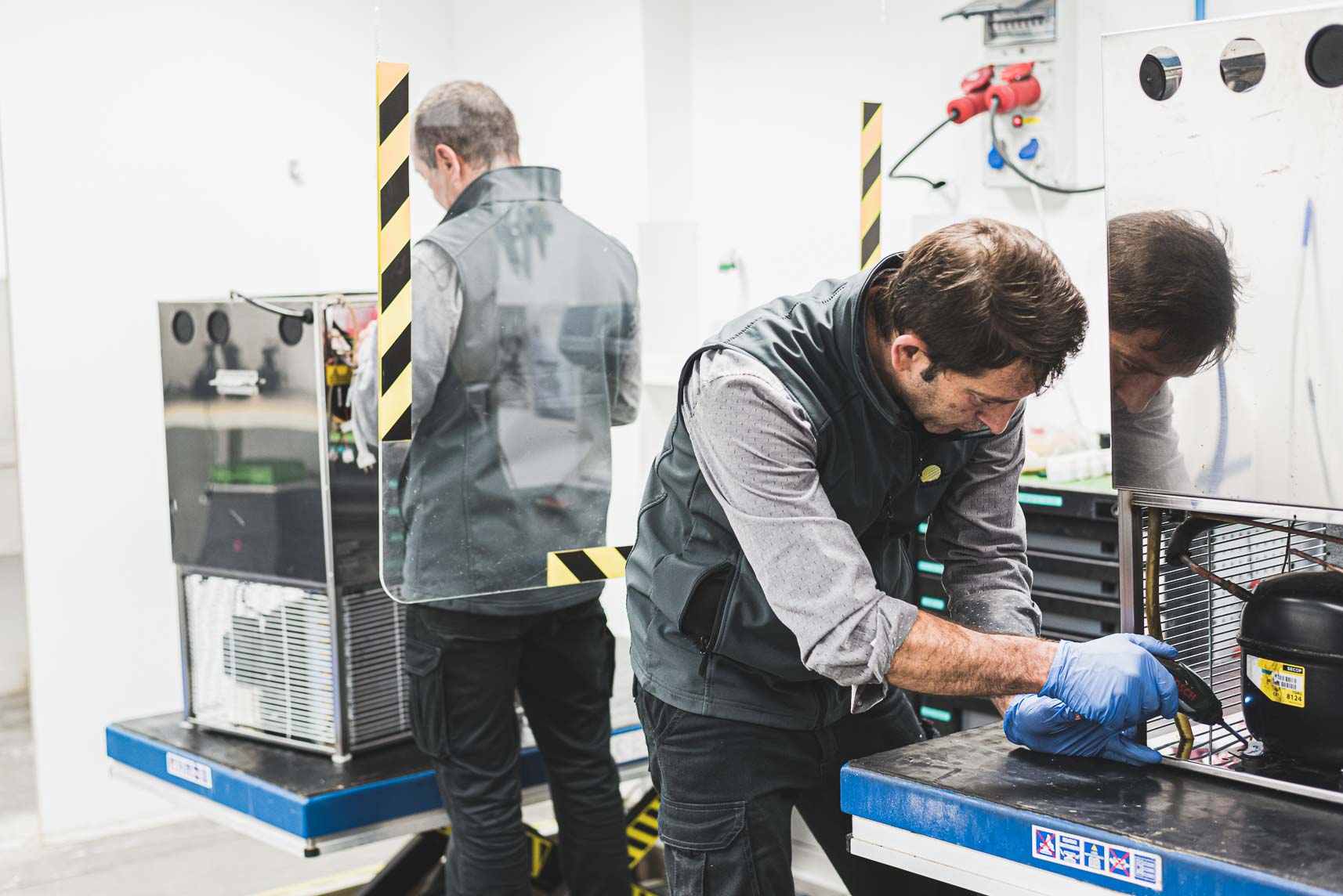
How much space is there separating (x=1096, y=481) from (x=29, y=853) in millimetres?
3014

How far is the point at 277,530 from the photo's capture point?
107 inches

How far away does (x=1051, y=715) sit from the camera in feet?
5.07

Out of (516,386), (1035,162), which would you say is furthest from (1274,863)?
(1035,162)

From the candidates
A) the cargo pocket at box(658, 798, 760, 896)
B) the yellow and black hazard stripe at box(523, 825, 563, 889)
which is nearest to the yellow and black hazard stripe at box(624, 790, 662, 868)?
the yellow and black hazard stripe at box(523, 825, 563, 889)

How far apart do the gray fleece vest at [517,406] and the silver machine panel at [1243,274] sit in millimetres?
1154

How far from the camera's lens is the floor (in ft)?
11.2

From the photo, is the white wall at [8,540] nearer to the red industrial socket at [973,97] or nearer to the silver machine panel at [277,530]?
the silver machine panel at [277,530]

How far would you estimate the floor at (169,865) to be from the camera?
343 cm

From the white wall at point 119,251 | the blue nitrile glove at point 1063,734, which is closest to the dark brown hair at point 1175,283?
the blue nitrile glove at point 1063,734

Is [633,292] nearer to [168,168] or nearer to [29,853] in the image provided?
[168,168]

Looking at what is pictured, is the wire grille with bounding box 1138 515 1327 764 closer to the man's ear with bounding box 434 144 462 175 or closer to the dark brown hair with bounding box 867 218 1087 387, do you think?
the dark brown hair with bounding box 867 218 1087 387

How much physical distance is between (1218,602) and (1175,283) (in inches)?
18.0

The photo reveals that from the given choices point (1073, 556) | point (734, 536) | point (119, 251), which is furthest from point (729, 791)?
point (119, 251)

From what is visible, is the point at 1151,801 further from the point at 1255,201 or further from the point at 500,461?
the point at 500,461
